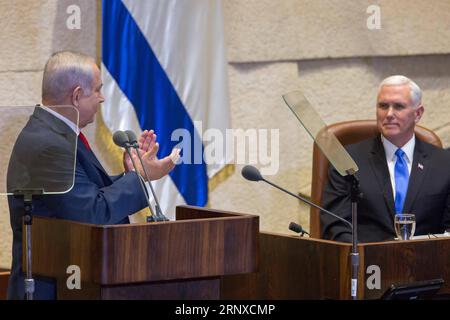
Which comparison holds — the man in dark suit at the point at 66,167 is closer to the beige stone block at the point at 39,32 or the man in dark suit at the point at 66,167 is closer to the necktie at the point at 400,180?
the necktie at the point at 400,180

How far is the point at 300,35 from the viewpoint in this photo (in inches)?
252

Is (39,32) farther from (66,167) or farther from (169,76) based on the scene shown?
(66,167)

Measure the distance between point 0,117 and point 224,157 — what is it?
2.59 metres

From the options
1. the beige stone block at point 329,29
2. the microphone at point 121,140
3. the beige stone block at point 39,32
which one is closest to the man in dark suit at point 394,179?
the beige stone block at point 329,29

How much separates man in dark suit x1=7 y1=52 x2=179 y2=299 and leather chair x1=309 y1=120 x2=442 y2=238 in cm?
126

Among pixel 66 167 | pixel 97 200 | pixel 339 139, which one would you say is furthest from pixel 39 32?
pixel 66 167

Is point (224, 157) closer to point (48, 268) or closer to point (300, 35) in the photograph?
point (300, 35)

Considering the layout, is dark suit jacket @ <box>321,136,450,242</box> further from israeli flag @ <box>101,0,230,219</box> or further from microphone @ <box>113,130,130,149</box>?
microphone @ <box>113,130,130,149</box>

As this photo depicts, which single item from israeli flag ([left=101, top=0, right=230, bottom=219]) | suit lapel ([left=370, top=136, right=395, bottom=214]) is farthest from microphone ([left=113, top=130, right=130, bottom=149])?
israeli flag ([left=101, top=0, right=230, bottom=219])

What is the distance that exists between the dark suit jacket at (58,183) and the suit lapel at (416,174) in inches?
64.2

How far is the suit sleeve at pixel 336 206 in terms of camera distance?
4854mm
